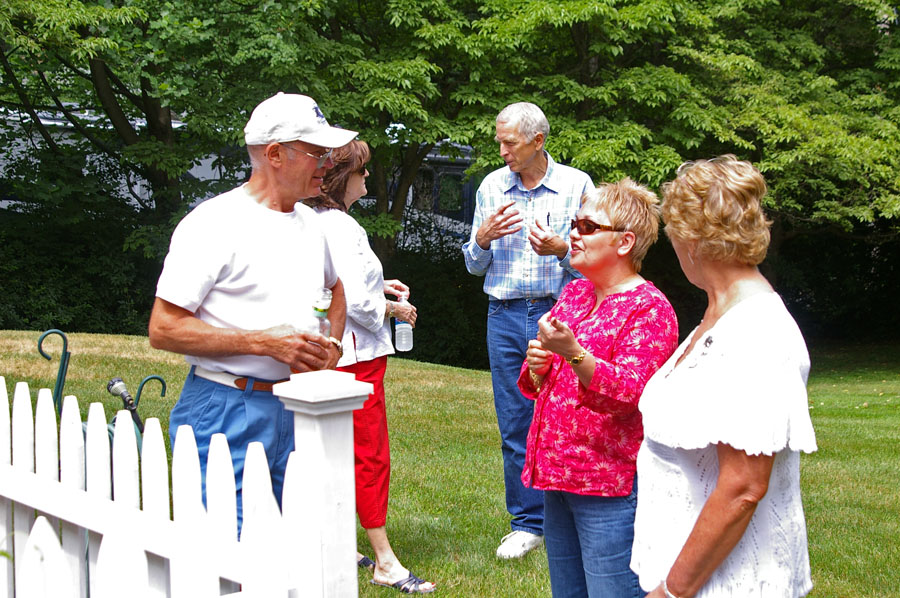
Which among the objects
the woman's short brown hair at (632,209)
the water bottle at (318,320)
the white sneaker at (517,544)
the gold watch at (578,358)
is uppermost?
the woman's short brown hair at (632,209)

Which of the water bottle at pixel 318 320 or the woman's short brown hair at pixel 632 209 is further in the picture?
the woman's short brown hair at pixel 632 209

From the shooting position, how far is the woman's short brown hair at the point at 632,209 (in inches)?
116

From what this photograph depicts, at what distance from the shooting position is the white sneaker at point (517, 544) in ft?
14.8

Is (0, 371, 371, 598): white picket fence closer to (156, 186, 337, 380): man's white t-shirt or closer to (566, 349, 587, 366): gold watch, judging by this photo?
(156, 186, 337, 380): man's white t-shirt

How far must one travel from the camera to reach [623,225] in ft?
9.62

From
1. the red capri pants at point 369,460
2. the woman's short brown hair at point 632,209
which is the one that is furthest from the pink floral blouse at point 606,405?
the red capri pants at point 369,460

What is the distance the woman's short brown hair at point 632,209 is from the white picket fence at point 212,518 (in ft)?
3.93

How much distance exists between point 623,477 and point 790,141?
14092 mm

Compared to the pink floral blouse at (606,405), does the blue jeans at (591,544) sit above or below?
below

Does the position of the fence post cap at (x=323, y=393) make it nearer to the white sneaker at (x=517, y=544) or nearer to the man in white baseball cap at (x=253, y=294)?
the man in white baseball cap at (x=253, y=294)

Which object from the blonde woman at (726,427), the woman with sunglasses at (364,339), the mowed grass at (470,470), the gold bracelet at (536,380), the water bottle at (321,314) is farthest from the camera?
the mowed grass at (470,470)

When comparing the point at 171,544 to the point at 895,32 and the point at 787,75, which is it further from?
the point at 895,32

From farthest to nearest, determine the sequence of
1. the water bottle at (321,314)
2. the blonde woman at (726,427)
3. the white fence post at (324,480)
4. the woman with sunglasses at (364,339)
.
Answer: the woman with sunglasses at (364,339) < the water bottle at (321,314) < the white fence post at (324,480) < the blonde woman at (726,427)

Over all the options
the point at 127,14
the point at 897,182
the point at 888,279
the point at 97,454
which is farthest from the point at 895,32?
the point at 97,454
